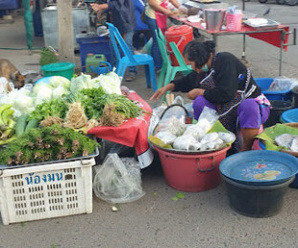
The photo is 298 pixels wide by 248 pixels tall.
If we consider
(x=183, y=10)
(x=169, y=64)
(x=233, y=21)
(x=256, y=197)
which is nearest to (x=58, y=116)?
(x=256, y=197)

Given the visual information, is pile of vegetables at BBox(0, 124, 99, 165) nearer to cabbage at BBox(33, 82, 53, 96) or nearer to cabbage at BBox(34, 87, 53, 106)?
cabbage at BBox(34, 87, 53, 106)

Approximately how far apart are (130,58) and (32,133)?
3.39 m

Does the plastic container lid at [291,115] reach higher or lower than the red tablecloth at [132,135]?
lower

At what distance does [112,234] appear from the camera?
3482 mm

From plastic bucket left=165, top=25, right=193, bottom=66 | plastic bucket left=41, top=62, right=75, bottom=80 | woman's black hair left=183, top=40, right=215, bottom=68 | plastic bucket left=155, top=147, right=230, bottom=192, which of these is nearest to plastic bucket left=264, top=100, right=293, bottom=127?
woman's black hair left=183, top=40, right=215, bottom=68

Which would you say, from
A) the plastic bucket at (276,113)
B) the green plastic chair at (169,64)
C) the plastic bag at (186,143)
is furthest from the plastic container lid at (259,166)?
the green plastic chair at (169,64)

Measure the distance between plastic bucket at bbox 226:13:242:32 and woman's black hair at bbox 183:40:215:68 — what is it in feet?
7.62

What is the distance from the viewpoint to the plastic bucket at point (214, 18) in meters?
6.40

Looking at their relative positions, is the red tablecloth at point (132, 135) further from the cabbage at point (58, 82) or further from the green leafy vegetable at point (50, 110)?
the cabbage at point (58, 82)

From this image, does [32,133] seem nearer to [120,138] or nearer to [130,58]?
[120,138]

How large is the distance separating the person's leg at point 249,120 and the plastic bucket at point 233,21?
2.48 meters

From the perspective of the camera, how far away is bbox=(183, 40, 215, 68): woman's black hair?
422 cm

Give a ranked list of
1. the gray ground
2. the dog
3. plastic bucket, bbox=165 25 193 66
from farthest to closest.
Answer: plastic bucket, bbox=165 25 193 66 < the dog < the gray ground

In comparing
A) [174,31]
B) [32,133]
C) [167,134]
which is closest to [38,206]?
[32,133]
